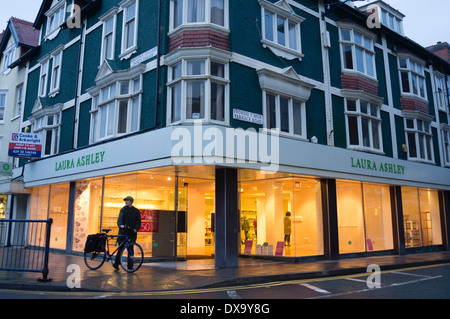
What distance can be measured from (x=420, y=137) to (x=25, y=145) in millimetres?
18659

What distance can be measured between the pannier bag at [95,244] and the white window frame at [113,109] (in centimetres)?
396

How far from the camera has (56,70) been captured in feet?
60.6

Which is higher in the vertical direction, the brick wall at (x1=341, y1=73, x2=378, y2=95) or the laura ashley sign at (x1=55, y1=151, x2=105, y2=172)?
the brick wall at (x1=341, y1=73, x2=378, y2=95)

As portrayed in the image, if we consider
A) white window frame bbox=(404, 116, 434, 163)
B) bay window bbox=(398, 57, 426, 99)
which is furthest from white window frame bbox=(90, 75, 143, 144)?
bay window bbox=(398, 57, 426, 99)

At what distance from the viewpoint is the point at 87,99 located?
15.8 m

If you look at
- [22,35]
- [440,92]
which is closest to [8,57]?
[22,35]

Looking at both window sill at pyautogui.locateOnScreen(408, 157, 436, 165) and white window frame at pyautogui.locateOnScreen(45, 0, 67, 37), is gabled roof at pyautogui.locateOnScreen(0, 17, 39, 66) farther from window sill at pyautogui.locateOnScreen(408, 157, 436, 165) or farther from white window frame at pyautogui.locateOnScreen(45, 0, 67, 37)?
window sill at pyautogui.locateOnScreen(408, 157, 436, 165)

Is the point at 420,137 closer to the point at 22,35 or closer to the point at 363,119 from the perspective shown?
the point at 363,119

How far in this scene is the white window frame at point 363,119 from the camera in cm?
1585

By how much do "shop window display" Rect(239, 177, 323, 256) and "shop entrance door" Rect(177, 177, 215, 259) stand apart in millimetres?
1534

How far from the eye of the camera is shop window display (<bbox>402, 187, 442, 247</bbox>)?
18.0 metres

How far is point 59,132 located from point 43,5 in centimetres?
737
